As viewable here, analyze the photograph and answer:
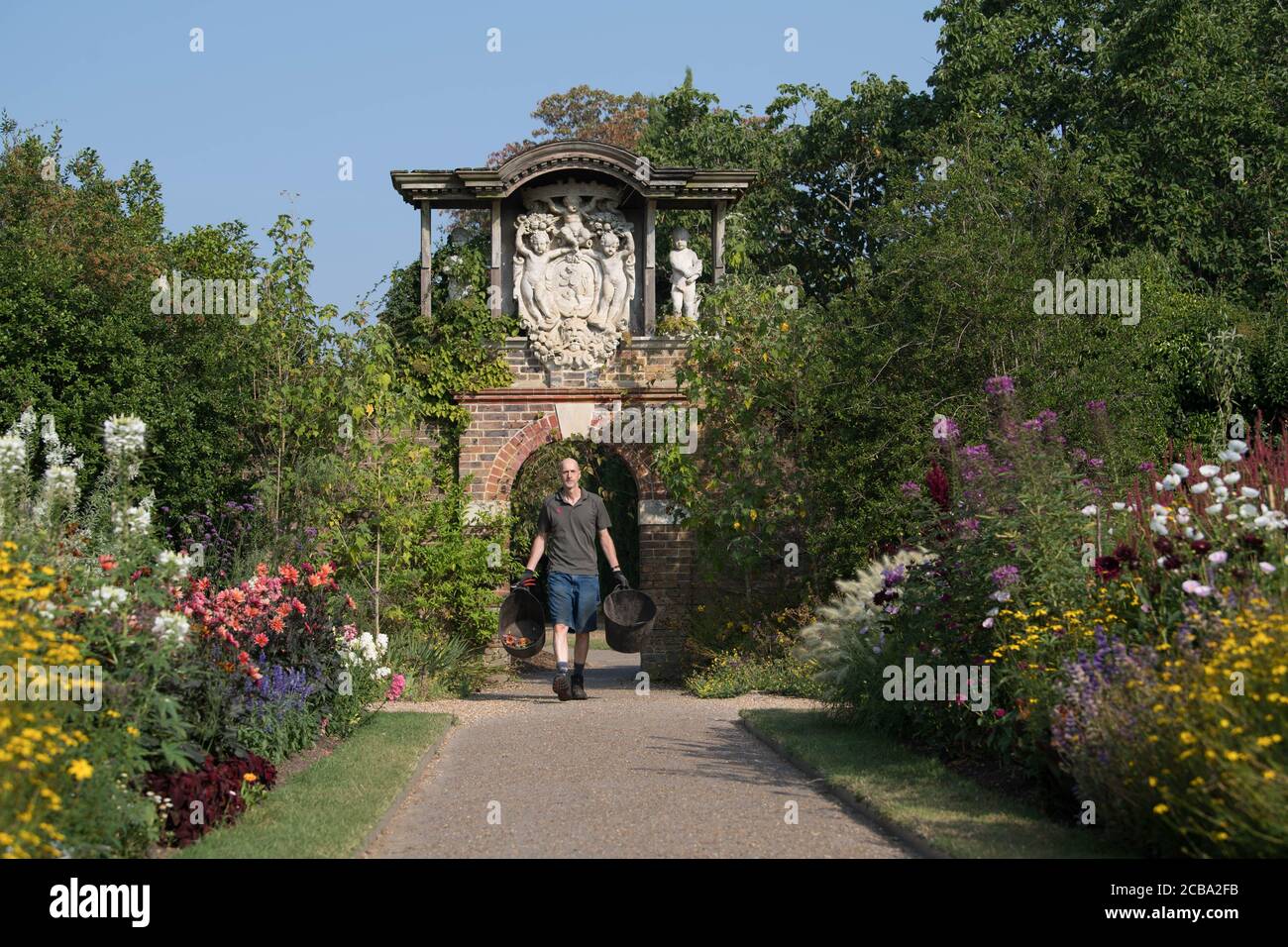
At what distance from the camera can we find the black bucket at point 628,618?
14477mm

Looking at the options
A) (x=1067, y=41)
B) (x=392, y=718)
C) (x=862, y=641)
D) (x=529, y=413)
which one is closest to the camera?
(x=862, y=641)

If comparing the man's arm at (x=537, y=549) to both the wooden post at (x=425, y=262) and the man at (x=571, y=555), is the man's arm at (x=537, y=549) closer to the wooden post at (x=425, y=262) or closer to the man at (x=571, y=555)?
the man at (x=571, y=555)

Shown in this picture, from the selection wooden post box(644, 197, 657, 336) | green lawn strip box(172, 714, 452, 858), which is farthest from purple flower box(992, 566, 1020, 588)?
wooden post box(644, 197, 657, 336)

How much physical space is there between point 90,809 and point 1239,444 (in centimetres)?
613

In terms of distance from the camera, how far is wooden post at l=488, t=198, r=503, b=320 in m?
18.3

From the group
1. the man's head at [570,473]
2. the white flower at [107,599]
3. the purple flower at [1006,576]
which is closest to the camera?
the white flower at [107,599]

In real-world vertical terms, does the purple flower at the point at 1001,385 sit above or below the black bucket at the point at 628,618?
above

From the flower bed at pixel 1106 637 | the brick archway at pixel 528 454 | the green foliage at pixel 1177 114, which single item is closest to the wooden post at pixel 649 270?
the brick archway at pixel 528 454

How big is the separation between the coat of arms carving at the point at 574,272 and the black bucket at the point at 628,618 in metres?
4.37

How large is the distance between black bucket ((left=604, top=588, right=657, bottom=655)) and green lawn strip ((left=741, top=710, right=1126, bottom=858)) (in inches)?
144

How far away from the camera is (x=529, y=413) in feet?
59.0
